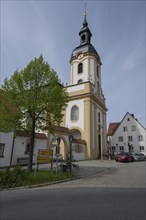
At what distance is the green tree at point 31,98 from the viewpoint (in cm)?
1286

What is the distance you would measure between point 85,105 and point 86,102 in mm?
591

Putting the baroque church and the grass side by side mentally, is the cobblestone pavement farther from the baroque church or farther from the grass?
the baroque church

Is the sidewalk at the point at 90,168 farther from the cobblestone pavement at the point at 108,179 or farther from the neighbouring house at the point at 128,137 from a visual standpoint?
the neighbouring house at the point at 128,137

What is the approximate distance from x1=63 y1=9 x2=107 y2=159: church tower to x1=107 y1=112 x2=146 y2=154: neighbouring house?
40.2 ft

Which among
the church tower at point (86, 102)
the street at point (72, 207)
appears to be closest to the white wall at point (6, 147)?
the street at point (72, 207)

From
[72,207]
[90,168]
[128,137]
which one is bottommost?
[90,168]

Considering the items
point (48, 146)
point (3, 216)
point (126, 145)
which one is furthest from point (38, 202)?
point (126, 145)

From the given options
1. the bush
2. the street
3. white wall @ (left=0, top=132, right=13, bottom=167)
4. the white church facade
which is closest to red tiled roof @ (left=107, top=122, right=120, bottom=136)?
the white church facade

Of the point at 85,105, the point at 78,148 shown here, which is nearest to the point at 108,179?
the point at 78,148

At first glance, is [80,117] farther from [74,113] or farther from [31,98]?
[31,98]

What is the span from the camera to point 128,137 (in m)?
48.9

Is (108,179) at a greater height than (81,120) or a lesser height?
lesser

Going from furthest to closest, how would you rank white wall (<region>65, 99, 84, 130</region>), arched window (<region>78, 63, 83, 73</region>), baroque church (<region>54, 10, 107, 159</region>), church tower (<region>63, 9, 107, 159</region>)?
arched window (<region>78, 63, 83, 73</region>), white wall (<region>65, 99, 84, 130</region>), church tower (<region>63, 9, 107, 159</region>), baroque church (<region>54, 10, 107, 159</region>)

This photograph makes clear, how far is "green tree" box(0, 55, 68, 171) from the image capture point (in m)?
12.9
